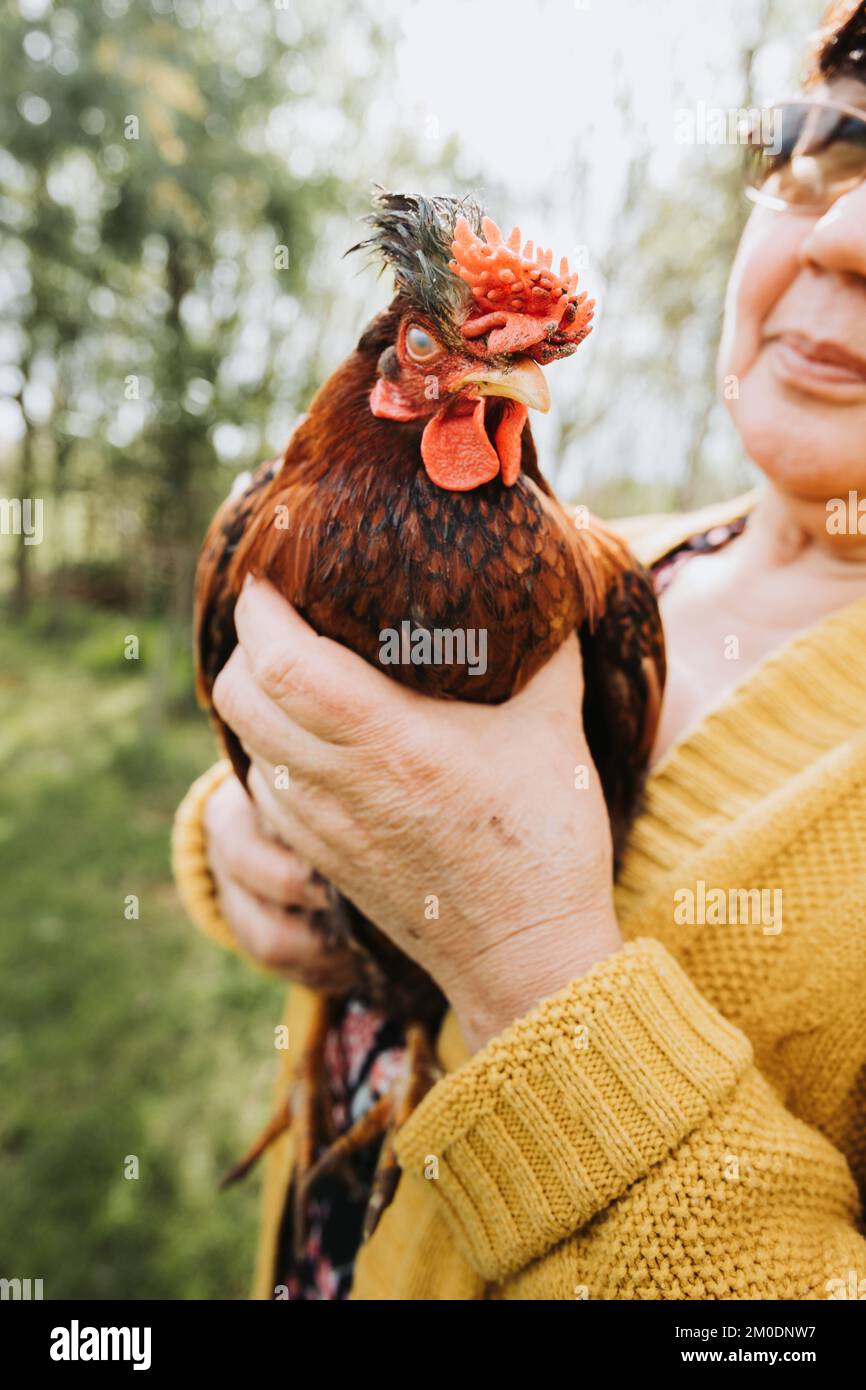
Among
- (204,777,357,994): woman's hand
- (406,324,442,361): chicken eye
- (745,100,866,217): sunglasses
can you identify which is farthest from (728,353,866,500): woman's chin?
(204,777,357,994): woman's hand

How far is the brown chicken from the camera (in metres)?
1.19

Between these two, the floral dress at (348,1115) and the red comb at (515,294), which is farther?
the floral dress at (348,1115)

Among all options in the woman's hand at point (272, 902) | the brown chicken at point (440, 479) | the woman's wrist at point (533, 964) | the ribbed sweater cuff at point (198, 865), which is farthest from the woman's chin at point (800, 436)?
the ribbed sweater cuff at point (198, 865)

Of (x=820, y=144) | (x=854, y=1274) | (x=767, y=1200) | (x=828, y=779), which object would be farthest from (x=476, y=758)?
(x=820, y=144)

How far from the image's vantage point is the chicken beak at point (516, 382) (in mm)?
1172

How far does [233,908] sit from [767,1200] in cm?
115

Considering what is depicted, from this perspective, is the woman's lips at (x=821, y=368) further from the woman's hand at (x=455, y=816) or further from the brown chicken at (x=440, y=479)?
the woman's hand at (x=455, y=816)

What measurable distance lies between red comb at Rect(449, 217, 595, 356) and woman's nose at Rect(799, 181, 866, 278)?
493 mm

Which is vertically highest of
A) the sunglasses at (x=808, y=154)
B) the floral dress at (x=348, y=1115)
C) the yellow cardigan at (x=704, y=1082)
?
the sunglasses at (x=808, y=154)

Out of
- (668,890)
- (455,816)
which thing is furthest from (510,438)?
(668,890)

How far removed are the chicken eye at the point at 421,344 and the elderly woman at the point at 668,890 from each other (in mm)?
420

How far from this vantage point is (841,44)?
1.41 m

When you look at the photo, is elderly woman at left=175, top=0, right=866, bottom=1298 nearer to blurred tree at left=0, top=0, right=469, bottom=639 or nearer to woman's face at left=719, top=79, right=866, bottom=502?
woman's face at left=719, top=79, right=866, bottom=502

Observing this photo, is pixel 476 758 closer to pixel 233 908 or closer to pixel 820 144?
pixel 233 908
